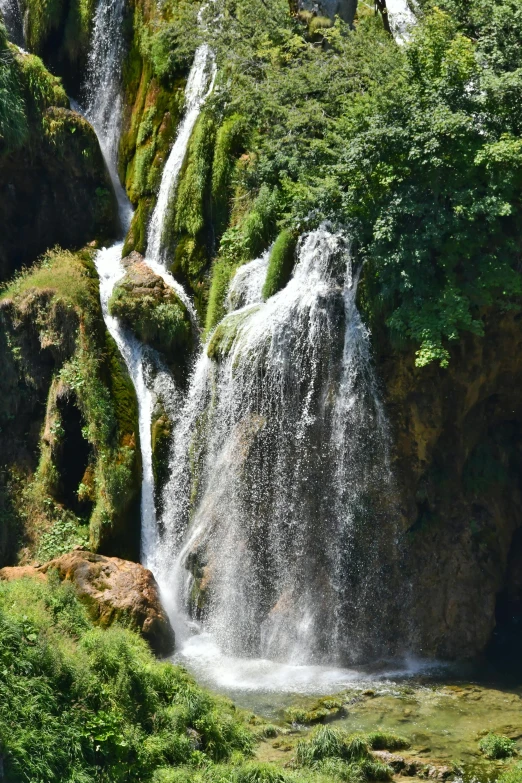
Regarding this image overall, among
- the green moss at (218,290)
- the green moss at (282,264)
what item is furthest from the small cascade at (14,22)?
the green moss at (282,264)

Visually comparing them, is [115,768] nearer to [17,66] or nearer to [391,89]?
[391,89]

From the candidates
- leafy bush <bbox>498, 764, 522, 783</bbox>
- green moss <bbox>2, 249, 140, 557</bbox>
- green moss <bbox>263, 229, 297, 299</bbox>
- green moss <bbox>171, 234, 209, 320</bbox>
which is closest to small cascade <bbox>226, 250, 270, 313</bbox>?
green moss <bbox>263, 229, 297, 299</bbox>

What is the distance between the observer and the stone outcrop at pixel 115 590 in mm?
14375

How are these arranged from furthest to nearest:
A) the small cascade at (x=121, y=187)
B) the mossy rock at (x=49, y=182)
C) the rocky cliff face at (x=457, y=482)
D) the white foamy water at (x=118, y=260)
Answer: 1. the mossy rock at (x=49, y=182)
2. the small cascade at (x=121, y=187)
3. the white foamy water at (x=118, y=260)
4. the rocky cliff face at (x=457, y=482)

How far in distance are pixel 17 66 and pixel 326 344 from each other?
34.9 feet

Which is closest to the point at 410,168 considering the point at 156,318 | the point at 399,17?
the point at 156,318

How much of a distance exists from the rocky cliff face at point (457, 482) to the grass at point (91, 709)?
5.21 metres

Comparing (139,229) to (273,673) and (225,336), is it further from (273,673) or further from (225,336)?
(273,673)

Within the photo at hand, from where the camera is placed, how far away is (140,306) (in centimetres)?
1825

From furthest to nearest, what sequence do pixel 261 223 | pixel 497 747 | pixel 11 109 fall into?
1. pixel 11 109
2. pixel 261 223
3. pixel 497 747

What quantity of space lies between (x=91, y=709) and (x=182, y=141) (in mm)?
13664

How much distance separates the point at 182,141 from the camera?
20.6 metres

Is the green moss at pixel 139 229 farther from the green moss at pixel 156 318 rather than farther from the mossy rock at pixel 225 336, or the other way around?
the mossy rock at pixel 225 336

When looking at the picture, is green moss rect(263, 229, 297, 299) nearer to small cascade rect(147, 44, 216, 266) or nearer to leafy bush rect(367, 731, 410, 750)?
small cascade rect(147, 44, 216, 266)
